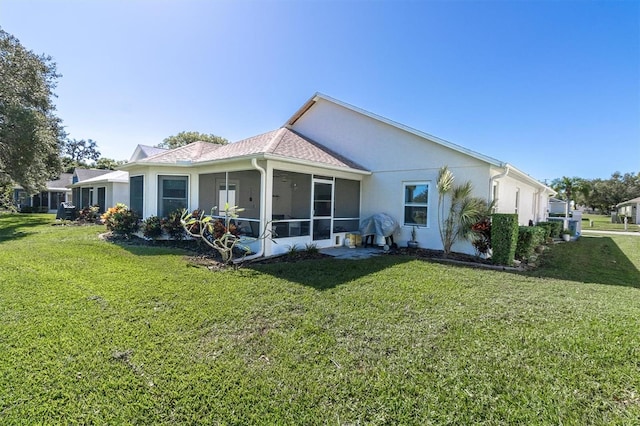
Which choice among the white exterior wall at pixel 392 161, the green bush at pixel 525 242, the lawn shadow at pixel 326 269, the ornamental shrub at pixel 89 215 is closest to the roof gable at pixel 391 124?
the white exterior wall at pixel 392 161

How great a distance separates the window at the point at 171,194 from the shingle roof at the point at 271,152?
2.61 ft

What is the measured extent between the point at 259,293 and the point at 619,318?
5833 millimetres

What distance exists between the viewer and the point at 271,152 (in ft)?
29.3

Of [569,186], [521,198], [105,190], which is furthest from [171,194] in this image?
[569,186]

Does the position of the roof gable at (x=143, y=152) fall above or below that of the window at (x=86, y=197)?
above

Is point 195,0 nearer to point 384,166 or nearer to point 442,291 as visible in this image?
point 384,166

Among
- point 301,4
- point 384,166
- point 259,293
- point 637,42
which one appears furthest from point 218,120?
point 637,42

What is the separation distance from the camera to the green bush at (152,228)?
11.3m

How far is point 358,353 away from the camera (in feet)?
12.0

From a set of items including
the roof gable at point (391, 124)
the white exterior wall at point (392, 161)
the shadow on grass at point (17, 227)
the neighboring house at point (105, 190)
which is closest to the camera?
the roof gable at point (391, 124)

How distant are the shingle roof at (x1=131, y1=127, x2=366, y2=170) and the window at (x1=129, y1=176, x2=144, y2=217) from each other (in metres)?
1.21

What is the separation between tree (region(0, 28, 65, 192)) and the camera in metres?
15.7

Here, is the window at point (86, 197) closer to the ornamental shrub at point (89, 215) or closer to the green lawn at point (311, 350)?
the ornamental shrub at point (89, 215)

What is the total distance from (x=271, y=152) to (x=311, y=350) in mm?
6422
